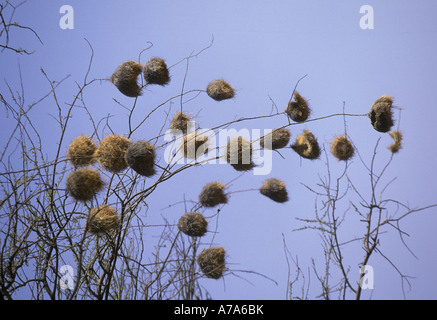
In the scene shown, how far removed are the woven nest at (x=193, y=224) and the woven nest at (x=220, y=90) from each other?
0.73 meters

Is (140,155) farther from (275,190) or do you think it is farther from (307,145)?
(307,145)

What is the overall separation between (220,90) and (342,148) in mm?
816

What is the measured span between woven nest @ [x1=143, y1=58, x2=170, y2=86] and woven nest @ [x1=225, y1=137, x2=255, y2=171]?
0.55m

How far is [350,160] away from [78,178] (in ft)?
5.43

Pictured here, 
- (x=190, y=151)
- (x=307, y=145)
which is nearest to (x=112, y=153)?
(x=190, y=151)

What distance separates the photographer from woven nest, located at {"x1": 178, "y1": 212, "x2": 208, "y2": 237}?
2.91 m

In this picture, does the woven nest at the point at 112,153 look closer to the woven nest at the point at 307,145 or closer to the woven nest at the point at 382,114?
the woven nest at the point at 307,145

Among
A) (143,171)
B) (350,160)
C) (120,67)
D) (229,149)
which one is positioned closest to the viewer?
(143,171)

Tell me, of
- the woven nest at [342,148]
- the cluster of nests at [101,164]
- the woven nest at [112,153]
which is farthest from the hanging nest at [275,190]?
the woven nest at [112,153]

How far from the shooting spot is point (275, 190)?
3.13 m

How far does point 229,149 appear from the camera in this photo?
3025 millimetres
